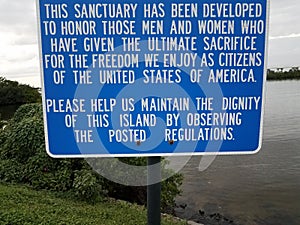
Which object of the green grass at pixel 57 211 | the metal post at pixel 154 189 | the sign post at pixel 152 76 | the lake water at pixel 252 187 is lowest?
the lake water at pixel 252 187

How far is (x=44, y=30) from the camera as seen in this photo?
1719mm

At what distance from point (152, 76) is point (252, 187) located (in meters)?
8.89

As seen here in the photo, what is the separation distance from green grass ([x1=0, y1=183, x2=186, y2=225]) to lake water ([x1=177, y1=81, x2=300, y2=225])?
11.7 ft

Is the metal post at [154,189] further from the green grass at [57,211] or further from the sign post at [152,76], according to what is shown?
the green grass at [57,211]

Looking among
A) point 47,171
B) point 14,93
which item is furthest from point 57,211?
point 14,93

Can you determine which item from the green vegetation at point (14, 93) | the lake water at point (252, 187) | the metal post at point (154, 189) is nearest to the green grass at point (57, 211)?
the metal post at point (154, 189)

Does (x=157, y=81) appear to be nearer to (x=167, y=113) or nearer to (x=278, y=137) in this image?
(x=167, y=113)

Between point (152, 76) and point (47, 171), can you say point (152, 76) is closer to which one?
point (152, 76)

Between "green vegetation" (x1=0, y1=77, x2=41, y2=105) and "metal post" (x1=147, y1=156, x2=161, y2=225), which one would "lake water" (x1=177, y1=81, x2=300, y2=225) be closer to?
"metal post" (x1=147, y1=156, x2=161, y2=225)

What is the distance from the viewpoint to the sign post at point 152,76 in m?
1.70

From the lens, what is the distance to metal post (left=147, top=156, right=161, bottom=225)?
1.87m

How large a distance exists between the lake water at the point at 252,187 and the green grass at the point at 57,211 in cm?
356

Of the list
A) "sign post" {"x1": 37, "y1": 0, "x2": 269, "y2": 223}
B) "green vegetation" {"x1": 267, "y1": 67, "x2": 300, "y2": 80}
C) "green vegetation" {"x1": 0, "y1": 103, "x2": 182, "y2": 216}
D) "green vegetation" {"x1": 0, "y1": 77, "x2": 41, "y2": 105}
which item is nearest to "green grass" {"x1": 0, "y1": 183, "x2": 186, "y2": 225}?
"green vegetation" {"x1": 0, "y1": 103, "x2": 182, "y2": 216}

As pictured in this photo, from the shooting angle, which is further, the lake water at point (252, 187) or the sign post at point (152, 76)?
the lake water at point (252, 187)
